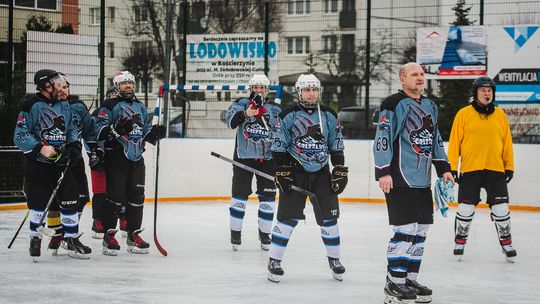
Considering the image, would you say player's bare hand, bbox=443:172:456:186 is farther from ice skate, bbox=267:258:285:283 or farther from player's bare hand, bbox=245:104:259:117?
player's bare hand, bbox=245:104:259:117

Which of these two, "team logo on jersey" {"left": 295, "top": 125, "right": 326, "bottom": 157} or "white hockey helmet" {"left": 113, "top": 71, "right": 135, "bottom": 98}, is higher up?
"white hockey helmet" {"left": 113, "top": 71, "right": 135, "bottom": 98}

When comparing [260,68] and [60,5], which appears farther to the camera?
[60,5]

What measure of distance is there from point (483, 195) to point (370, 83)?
2579mm

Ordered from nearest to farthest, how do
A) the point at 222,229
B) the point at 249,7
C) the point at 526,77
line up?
the point at 222,229
the point at 526,77
the point at 249,7

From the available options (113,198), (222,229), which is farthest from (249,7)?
(113,198)

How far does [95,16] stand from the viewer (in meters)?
13.9

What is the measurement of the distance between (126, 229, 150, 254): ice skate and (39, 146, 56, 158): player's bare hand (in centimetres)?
120

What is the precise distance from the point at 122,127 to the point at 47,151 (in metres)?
0.78

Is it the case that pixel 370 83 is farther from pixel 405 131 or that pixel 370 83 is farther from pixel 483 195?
pixel 405 131

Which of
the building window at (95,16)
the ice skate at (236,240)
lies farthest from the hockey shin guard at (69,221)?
the building window at (95,16)

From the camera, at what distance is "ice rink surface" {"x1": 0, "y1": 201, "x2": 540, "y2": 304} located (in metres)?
6.24

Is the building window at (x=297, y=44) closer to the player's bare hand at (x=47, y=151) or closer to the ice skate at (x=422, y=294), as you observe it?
the player's bare hand at (x=47, y=151)

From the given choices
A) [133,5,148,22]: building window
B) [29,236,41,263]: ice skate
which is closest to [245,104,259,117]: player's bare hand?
[29,236,41,263]: ice skate

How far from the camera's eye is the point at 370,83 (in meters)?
14.6
